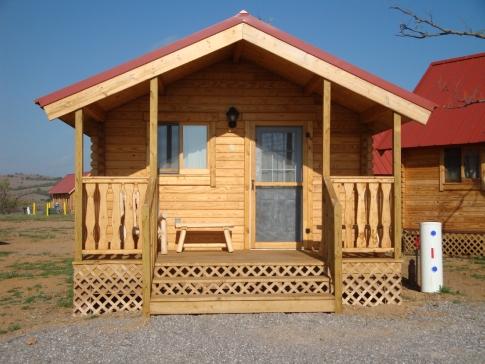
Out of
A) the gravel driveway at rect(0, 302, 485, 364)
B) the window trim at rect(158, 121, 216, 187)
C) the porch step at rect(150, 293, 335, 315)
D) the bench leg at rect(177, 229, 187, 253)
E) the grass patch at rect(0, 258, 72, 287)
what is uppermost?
the window trim at rect(158, 121, 216, 187)

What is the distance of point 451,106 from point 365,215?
8.18 metres

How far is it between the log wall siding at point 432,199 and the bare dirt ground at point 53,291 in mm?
1115

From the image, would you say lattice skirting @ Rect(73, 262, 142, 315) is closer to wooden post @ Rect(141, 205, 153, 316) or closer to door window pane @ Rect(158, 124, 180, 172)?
wooden post @ Rect(141, 205, 153, 316)

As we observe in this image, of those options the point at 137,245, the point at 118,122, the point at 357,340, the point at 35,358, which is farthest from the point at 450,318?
the point at 118,122

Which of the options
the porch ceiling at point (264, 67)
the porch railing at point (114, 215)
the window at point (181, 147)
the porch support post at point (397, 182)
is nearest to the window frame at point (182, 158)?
the window at point (181, 147)

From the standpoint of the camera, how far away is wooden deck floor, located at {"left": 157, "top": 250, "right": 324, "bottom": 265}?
7332mm

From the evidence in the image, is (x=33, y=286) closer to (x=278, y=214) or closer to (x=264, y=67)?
(x=278, y=214)

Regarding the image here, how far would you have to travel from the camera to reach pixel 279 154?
29.8ft

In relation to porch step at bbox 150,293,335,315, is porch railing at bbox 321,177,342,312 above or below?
above

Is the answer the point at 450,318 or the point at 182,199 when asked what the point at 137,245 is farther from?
the point at 450,318

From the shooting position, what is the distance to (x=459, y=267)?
11.9 metres

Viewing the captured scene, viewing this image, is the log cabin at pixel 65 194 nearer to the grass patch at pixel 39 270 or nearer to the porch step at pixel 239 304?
the grass patch at pixel 39 270

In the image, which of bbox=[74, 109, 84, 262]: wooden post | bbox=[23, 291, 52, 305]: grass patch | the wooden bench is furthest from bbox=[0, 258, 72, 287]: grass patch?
bbox=[74, 109, 84, 262]: wooden post

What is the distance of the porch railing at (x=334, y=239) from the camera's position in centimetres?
690
